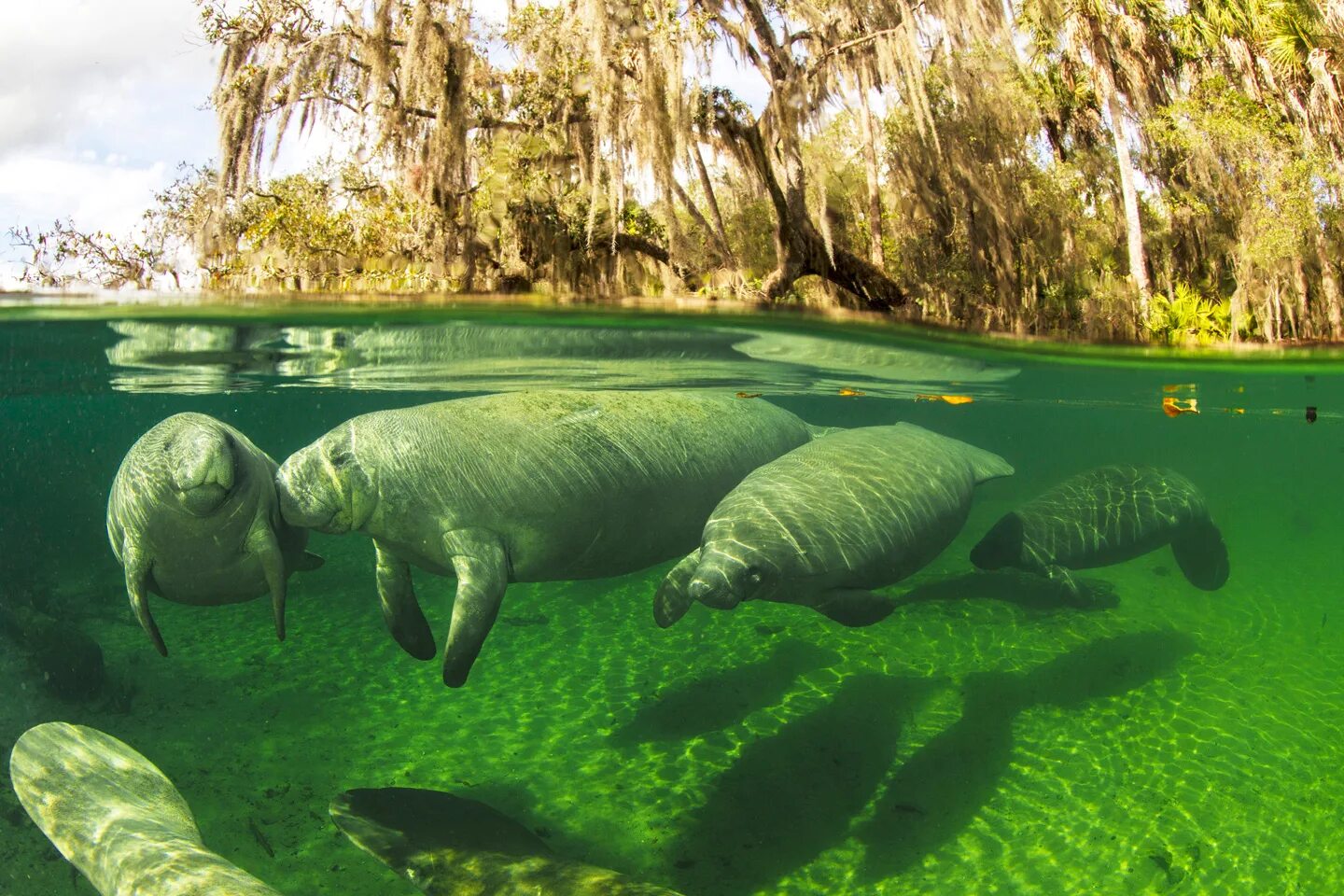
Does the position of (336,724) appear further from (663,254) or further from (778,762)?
(663,254)

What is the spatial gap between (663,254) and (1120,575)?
8259 mm

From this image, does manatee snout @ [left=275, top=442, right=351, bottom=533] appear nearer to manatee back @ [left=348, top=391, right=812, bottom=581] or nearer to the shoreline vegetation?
manatee back @ [left=348, top=391, right=812, bottom=581]

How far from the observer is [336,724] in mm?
6078

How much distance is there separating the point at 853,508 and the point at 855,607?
2.24 ft

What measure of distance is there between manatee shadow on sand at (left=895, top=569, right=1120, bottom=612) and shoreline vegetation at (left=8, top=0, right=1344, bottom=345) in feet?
11.3

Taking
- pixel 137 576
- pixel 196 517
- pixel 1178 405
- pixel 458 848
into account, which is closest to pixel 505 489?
pixel 196 517

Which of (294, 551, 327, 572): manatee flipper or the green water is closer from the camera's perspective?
the green water

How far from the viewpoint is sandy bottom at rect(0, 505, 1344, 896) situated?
15.1 ft

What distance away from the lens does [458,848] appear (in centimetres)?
397

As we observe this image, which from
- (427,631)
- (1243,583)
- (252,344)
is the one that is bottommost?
(1243,583)

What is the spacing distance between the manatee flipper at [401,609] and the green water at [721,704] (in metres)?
0.88

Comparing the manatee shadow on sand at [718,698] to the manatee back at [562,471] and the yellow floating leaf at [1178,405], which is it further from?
the yellow floating leaf at [1178,405]

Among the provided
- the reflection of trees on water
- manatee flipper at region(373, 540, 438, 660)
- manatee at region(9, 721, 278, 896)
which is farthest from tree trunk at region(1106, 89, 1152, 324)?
manatee at region(9, 721, 278, 896)

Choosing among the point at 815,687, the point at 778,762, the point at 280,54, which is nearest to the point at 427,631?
the point at 778,762
